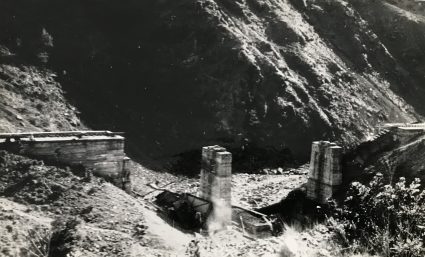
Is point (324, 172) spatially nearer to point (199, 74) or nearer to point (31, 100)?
point (199, 74)

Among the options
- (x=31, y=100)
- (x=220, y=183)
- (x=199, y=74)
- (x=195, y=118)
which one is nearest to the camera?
(x=220, y=183)

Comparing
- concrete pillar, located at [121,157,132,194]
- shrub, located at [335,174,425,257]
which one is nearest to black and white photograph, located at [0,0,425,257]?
concrete pillar, located at [121,157,132,194]

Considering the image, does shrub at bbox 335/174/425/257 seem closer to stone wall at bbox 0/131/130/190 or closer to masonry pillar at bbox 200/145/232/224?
masonry pillar at bbox 200/145/232/224

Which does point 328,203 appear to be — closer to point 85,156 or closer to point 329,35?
point 85,156

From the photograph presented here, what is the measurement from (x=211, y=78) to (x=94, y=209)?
17.1 metres

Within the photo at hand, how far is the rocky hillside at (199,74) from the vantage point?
98.7 ft

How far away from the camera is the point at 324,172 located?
78.7 ft

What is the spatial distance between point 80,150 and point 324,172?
1158 cm

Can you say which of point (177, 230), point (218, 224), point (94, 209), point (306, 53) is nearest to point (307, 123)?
point (306, 53)

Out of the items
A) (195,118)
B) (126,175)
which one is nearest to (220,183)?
(126,175)

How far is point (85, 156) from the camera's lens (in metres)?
19.8

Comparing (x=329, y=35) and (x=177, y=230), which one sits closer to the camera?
(x=177, y=230)

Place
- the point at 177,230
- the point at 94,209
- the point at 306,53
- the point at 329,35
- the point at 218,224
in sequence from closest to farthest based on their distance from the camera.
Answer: the point at 94,209
the point at 177,230
the point at 218,224
the point at 306,53
the point at 329,35

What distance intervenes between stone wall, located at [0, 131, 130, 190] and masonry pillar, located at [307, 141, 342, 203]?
9.20m
